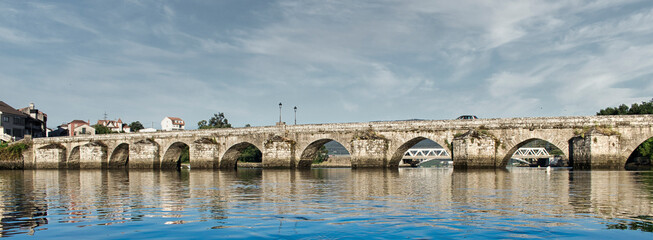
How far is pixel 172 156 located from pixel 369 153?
2637 centimetres

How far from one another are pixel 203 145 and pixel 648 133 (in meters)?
40.0

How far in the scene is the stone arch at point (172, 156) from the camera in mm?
58594

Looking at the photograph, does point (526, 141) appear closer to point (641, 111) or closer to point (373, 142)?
point (373, 142)

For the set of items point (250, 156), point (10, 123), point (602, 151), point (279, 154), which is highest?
point (10, 123)

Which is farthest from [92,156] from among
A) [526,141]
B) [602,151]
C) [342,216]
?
[342,216]

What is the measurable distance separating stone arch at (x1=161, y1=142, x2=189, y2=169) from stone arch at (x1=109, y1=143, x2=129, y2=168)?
282 inches

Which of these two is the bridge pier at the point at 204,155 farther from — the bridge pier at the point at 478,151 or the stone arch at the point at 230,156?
the bridge pier at the point at 478,151

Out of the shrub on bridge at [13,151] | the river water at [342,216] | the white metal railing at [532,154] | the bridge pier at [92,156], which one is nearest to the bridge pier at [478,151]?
the river water at [342,216]

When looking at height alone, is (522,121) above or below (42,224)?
above

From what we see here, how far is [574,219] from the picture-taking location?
10.9 m

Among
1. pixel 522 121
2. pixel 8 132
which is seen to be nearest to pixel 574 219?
pixel 522 121

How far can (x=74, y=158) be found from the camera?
65.9 m

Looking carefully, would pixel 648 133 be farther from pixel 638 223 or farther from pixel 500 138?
pixel 638 223

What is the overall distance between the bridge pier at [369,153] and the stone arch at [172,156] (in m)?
22.9
